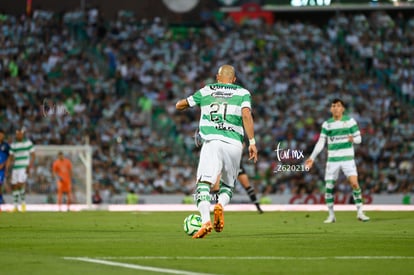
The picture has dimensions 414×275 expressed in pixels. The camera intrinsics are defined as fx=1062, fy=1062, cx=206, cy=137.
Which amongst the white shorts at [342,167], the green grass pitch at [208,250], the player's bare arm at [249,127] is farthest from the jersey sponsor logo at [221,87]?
the white shorts at [342,167]

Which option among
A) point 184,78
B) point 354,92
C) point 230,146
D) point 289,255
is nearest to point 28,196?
point 184,78

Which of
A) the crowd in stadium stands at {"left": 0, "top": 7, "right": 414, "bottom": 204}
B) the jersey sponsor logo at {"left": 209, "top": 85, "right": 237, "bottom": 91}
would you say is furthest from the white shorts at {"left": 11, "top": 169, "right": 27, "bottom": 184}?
the jersey sponsor logo at {"left": 209, "top": 85, "right": 237, "bottom": 91}

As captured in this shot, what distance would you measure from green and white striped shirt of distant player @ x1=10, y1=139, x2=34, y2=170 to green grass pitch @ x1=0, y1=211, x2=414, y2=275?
12481mm

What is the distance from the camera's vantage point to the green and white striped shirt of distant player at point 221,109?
52.4 feet

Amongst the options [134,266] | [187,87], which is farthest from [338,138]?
[187,87]

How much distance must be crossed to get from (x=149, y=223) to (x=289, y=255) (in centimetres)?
990

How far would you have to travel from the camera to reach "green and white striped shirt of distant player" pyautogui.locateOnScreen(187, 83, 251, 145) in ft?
52.4

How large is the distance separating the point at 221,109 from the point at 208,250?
3.27 metres

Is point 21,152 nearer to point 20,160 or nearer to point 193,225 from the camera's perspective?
point 20,160

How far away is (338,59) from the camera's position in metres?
47.3

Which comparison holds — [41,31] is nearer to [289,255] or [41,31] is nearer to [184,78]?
[184,78]

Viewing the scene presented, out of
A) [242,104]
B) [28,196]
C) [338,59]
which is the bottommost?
[28,196]

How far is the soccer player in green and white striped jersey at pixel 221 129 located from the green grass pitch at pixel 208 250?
3.00 ft

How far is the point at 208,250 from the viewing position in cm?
1329
